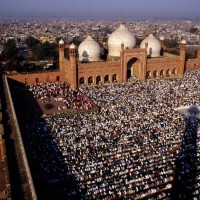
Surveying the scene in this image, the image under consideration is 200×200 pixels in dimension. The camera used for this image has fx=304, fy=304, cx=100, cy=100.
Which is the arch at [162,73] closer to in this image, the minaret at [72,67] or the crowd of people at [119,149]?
the crowd of people at [119,149]

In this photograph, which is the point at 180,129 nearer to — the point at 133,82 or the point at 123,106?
the point at 123,106

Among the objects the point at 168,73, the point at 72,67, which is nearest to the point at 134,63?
the point at 168,73

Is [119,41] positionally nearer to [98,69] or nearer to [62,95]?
[98,69]

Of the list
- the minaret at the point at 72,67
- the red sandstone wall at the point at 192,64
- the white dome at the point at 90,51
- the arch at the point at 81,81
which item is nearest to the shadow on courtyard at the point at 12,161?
the minaret at the point at 72,67

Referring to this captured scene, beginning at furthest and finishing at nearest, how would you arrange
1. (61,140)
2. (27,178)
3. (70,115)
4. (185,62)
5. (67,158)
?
(185,62) < (70,115) < (61,140) < (67,158) < (27,178)

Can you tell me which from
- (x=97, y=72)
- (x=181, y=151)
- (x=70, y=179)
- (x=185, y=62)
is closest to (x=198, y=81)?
(x=185, y=62)

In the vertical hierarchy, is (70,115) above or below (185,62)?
below

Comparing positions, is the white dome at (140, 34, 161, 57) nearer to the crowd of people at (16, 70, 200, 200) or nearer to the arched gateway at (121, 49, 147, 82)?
the arched gateway at (121, 49, 147, 82)
